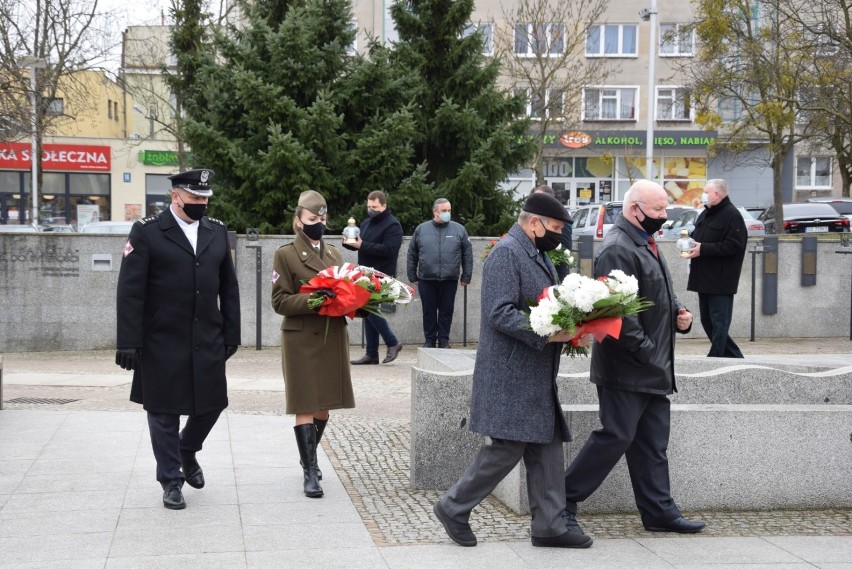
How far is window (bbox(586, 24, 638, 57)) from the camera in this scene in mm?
51125

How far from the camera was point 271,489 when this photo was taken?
7211mm

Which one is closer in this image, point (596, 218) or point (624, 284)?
point (624, 284)

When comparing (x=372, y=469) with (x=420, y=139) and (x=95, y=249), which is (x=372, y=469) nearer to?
(x=95, y=249)

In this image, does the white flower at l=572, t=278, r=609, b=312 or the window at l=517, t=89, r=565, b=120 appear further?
the window at l=517, t=89, r=565, b=120

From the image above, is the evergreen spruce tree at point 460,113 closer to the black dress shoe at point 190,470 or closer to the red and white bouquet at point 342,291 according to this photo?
the red and white bouquet at point 342,291

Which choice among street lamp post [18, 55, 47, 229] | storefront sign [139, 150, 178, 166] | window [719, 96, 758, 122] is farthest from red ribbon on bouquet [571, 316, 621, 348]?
storefront sign [139, 150, 178, 166]

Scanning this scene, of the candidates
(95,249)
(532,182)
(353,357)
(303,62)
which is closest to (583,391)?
(353,357)

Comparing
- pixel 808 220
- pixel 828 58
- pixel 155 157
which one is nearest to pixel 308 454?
pixel 828 58

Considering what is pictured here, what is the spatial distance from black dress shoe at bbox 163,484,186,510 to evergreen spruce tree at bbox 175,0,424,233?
9.85 metres

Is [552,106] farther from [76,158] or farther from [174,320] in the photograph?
[174,320]

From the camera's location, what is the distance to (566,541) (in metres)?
5.87

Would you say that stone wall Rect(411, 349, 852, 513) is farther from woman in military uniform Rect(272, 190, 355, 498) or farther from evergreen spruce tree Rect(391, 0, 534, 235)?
evergreen spruce tree Rect(391, 0, 534, 235)

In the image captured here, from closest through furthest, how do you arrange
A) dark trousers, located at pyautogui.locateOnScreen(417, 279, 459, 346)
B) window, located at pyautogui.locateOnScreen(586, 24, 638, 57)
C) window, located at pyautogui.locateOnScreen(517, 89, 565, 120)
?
dark trousers, located at pyautogui.locateOnScreen(417, 279, 459, 346), window, located at pyautogui.locateOnScreen(517, 89, 565, 120), window, located at pyautogui.locateOnScreen(586, 24, 638, 57)

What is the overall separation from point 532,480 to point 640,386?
777mm
